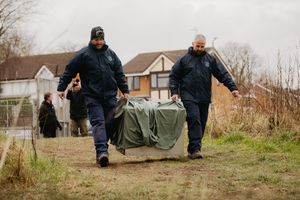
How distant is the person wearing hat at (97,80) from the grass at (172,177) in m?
0.48

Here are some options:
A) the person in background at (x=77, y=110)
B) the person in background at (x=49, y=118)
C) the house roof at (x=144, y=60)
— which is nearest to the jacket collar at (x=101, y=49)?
the person in background at (x=77, y=110)

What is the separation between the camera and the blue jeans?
733 cm

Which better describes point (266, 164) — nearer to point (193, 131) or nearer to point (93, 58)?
point (193, 131)

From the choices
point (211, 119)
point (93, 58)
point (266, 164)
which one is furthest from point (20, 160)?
point (211, 119)

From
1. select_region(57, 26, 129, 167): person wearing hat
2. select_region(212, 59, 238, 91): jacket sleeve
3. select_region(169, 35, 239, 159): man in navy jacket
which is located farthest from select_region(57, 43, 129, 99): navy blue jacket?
select_region(212, 59, 238, 91): jacket sleeve

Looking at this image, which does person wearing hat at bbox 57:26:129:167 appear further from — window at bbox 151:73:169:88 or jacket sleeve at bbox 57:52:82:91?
window at bbox 151:73:169:88

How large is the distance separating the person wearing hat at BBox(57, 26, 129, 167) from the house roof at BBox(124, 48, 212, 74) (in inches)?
1732

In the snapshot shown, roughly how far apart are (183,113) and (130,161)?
0.96 metres

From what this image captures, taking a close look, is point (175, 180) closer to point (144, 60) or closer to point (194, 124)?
point (194, 124)

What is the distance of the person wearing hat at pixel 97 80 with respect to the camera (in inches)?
291

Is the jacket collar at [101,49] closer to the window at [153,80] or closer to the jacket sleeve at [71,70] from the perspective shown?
the jacket sleeve at [71,70]

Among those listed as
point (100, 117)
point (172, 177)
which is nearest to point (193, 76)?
point (100, 117)

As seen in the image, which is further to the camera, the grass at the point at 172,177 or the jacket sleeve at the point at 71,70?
the jacket sleeve at the point at 71,70

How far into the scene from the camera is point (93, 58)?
7.44 meters
